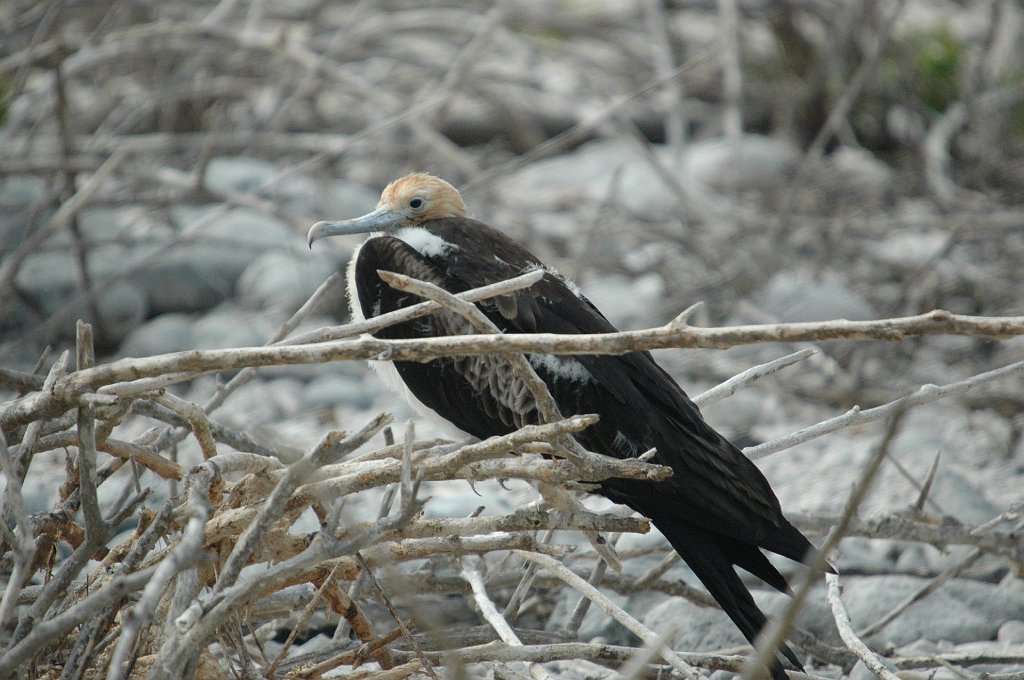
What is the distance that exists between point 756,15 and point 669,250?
176cm

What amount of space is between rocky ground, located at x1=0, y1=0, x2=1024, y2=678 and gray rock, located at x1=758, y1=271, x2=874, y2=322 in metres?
0.01

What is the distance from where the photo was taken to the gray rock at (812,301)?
4.19m

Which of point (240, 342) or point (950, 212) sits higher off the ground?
point (950, 212)

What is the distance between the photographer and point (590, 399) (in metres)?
2.20

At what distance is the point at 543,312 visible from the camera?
221cm

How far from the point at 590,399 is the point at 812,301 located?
2.26 meters

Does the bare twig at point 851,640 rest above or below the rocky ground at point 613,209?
below

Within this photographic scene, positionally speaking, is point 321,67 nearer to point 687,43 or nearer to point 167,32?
point 167,32

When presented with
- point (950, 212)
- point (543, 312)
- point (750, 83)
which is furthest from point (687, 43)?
point (543, 312)

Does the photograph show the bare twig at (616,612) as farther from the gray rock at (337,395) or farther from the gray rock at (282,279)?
the gray rock at (282,279)

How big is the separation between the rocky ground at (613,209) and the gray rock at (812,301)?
1 centimetres

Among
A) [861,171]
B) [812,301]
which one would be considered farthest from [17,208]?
[861,171]

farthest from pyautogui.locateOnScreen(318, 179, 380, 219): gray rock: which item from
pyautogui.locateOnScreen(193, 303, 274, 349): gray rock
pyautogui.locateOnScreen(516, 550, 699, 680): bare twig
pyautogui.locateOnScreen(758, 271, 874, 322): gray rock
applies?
pyautogui.locateOnScreen(516, 550, 699, 680): bare twig

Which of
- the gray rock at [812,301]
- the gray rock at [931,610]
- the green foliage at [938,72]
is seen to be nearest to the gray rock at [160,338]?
the gray rock at [812,301]
